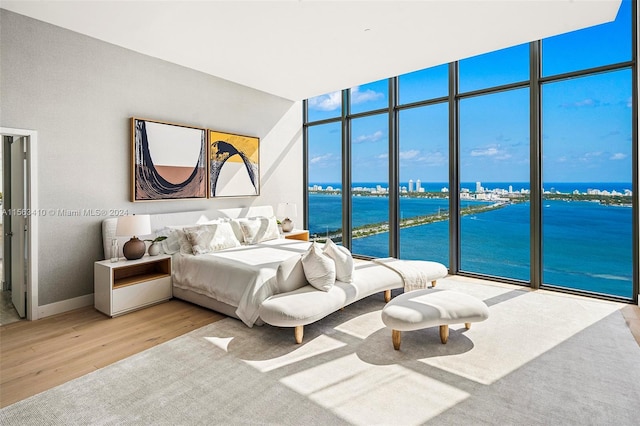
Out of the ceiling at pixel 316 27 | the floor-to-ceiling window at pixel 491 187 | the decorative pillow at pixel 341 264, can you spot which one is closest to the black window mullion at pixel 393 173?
the ceiling at pixel 316 27

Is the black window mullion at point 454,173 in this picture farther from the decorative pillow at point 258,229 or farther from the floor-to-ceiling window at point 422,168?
the decorative pillow at point 258,229

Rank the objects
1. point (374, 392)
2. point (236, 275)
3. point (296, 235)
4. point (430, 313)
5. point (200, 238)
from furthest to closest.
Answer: point (296, 235)
point (200, 238)
point (236, 275)
point (430, 313)
point (374, 392)

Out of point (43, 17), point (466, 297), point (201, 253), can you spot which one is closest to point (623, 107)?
point (466, 297)

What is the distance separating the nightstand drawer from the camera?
3.57 m

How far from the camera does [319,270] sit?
323cm

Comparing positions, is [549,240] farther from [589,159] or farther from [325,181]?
[325,181]

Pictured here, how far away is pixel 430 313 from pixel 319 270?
1039 mm

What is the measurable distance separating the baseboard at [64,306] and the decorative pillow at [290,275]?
230 cm

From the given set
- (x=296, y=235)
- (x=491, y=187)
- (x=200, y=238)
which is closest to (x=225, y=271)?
(x=200, y=238)

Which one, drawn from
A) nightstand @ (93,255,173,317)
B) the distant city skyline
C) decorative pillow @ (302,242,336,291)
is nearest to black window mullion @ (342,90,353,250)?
the distant city skyline

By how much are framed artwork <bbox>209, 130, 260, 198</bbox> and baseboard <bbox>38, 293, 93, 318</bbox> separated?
202 centimetres

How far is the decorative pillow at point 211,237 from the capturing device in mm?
4109

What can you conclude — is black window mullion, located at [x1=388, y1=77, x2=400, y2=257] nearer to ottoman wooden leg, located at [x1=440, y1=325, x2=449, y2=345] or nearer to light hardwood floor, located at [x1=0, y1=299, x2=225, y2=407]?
ottoman wooden leg, located at [x1=440, y1=325, x2=449, y2=345]

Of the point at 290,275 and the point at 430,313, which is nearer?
the point at 430,313
